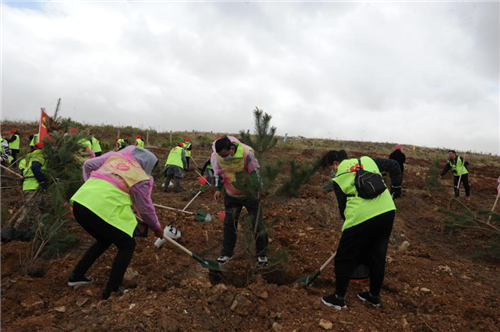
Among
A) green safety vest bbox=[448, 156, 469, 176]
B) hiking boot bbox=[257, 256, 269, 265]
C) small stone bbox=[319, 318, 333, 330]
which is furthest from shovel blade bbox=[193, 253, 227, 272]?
green safety vest bbox=[448, 156, 469, 176]

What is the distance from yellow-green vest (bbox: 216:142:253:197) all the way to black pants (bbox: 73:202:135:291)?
1151 millimetres

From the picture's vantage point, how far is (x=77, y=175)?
12.6 feet

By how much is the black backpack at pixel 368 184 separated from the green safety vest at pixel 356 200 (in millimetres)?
51

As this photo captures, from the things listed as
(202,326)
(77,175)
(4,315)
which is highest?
(77,175)

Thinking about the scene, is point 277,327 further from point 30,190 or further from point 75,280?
point 30,190

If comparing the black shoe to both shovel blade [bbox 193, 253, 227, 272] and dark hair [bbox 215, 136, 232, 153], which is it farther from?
dark hair [bbox 215, 136, 232, 153]

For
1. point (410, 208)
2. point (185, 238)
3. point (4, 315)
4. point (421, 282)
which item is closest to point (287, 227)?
point (185, 238)

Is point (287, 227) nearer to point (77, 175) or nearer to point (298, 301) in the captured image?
point (298, 301)

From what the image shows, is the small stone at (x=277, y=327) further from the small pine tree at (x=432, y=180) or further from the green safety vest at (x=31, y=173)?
the small pine tree at (x=432, y=180)

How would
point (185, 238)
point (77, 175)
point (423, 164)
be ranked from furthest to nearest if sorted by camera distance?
point (423, 164) < point (185, 238) < point (77, 175)

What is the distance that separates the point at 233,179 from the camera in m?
3.40

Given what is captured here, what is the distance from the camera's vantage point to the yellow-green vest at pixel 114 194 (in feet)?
8.02

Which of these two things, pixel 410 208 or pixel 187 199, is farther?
pixel 410 208

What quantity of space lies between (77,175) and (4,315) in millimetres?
1704
